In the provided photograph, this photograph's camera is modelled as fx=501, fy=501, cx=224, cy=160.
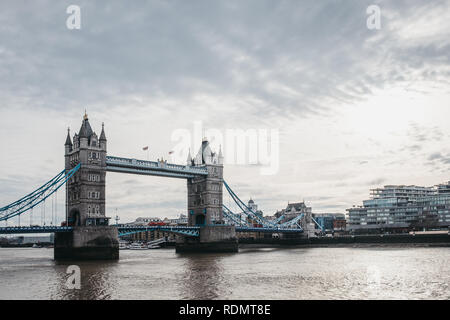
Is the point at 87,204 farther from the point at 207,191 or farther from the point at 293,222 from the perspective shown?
the point at 293,222

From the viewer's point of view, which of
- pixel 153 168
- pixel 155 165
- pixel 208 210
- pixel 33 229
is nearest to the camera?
pixel 33 229

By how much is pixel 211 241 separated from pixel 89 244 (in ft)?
83.8

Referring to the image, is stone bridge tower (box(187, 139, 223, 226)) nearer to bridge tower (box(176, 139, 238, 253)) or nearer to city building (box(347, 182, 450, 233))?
bridge tower (box(176, 139, 238, 253))

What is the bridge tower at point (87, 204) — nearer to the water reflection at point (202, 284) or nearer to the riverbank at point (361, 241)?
the water reflection at point (202, 284)

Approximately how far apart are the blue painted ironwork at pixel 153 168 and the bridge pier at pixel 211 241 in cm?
981

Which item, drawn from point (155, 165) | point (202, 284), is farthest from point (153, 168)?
point (202, 284)

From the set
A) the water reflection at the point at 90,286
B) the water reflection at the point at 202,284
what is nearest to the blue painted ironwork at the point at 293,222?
the water reflection at the point at 202,284

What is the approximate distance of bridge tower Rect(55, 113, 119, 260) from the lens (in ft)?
209

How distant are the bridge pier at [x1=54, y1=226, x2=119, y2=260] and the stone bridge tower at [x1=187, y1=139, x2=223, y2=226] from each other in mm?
24619

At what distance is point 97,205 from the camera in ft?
226

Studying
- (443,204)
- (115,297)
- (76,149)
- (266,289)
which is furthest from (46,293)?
(443,204)
